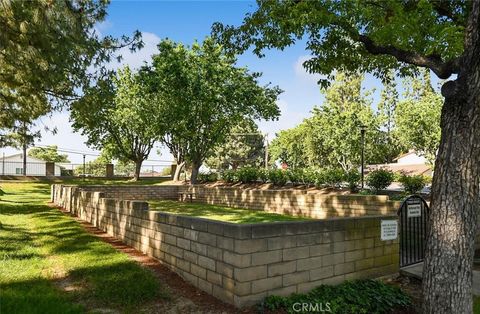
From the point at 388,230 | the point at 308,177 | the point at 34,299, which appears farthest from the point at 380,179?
the point at 34,299

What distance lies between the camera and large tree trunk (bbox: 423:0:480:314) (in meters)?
5.01

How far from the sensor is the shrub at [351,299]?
207 inches

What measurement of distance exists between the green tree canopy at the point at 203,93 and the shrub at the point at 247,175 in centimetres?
315

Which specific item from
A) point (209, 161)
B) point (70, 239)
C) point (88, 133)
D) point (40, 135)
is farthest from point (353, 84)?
point (70, 239)

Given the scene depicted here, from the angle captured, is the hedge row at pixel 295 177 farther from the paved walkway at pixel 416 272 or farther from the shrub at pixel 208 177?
the paved walkway at pixel 416 272

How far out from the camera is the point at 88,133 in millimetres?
37062

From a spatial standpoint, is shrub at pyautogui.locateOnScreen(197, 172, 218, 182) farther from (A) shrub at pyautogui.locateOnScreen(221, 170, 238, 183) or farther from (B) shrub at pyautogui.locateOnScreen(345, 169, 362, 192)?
(B) shrub at pyautogui.locateOnScreen(345, 169, 362, 192)

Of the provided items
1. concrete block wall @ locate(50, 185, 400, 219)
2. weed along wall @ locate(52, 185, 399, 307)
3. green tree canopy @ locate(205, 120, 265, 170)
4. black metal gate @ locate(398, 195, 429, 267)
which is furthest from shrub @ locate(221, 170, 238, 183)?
green tree canopy @ locate(205, 120, 265, 170)

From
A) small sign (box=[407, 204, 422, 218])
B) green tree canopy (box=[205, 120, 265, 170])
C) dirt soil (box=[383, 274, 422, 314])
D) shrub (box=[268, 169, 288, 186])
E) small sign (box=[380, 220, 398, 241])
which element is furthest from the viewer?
green tree canopy (box=[205, 120, 265, 170])

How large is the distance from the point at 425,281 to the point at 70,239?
7.69 m

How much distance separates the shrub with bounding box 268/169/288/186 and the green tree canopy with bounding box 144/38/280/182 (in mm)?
4216

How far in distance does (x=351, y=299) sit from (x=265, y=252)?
1530 mm

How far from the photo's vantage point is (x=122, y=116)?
31.9m

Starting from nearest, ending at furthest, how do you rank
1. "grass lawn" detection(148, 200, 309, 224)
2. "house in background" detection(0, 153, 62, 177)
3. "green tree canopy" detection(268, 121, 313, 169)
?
"grass lawn" detection(148, 200, 309, 224), "house in background" detection(0, 153, 62, 177), "green tree canopy" detection(268, 121, 313, 169)
